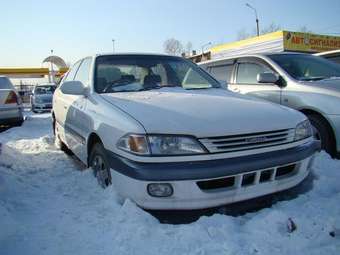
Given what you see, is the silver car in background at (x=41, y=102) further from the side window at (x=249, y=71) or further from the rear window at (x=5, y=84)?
the side window at (x=249, y=71)

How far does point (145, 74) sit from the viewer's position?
4637 millimetres

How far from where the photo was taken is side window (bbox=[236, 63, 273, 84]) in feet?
19.4

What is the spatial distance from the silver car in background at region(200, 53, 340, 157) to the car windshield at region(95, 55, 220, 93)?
1.07m

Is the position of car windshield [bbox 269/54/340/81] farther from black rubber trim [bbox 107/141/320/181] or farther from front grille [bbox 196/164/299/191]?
black rubber trim [bbox 107/141/320/181]

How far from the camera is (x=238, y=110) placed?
3.31 meters

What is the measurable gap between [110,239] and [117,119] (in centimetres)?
101

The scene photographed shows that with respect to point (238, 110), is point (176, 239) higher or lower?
lower

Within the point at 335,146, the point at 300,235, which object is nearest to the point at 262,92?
the point at 335,146

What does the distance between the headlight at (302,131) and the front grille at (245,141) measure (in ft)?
0.54

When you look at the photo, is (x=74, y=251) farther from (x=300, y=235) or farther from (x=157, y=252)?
(x=300, y=235)

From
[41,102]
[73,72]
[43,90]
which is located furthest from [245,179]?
[43,90]

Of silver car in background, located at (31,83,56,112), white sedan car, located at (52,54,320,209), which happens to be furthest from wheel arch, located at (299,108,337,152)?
silver car in background, located at (31,83,56,112)

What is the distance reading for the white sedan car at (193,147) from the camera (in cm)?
285

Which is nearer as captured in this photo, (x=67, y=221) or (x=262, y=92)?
(x=67, y=221)
